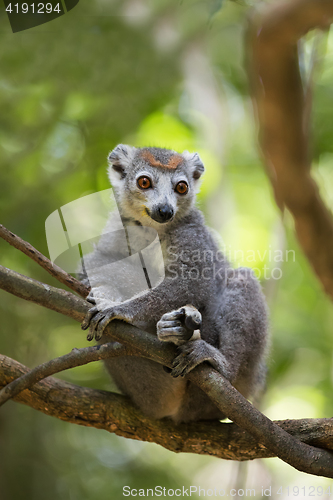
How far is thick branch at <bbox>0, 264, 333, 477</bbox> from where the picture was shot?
229cm

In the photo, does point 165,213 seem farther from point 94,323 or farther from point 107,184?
point 94,323

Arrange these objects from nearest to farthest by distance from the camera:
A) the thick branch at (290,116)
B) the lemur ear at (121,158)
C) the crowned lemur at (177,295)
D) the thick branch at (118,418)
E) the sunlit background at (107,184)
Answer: the thick branch at (290,116)
the crowned lemur at (177,295)
the thick branch at (118,418)
the lemur ear at (121,158)
the sunlit background at (107,184)

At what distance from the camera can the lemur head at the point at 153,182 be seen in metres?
3.30

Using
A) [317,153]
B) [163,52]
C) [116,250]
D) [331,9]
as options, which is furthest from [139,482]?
[163,52]

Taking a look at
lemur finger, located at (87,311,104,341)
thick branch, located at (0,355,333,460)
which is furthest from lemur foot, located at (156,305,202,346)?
thick branch, located at (0,355,333,460)

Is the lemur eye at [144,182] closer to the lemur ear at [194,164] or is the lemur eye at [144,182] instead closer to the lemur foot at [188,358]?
the lemur ear at [194,164]

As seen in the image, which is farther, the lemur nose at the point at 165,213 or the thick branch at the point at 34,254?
the lemur nose at the point at 165,213

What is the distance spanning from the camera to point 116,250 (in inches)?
134

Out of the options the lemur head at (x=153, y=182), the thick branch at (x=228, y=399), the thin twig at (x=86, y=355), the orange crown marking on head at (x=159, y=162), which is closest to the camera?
the thick branch at (x=228, y=399)

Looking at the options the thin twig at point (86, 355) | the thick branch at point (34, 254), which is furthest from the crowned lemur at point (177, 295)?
the thick branch at point (34, 254)

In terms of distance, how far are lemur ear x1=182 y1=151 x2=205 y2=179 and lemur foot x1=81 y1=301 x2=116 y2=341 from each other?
1814mm

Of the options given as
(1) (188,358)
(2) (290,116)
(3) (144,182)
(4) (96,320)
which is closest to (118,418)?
(1) (188,358)

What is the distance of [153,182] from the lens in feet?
11.2

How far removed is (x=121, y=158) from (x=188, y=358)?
1980 millimetres
